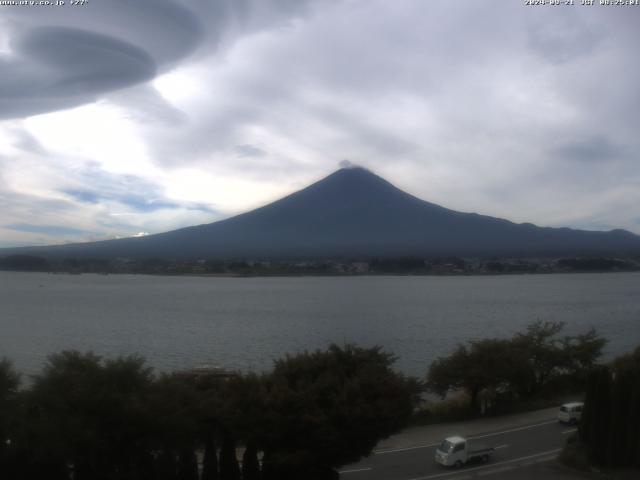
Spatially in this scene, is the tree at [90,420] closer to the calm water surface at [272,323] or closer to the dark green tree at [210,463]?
the dark green tree at [210,463]

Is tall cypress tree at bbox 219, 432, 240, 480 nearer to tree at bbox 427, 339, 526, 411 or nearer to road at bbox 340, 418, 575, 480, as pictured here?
road at bbox 340, 418, 575, 480

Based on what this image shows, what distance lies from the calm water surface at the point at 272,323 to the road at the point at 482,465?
615 cm

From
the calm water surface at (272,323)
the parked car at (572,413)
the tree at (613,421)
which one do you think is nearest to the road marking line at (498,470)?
the tree at (613,421)

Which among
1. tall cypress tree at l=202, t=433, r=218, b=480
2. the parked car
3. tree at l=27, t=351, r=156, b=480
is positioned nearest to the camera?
tree at l=27, t=351, r=156, b=480

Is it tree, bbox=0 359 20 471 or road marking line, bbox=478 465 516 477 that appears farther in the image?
road marking line, bbox=478 465 516 477

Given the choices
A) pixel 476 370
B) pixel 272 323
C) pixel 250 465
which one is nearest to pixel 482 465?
pixel 250 465

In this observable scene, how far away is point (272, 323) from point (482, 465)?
92.7 ft

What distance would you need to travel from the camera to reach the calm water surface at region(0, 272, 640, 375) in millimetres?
28875

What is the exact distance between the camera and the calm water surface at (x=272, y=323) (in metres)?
28.9

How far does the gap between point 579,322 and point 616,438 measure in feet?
101

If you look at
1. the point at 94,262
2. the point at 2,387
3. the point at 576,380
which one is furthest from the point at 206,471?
the point at 94,262

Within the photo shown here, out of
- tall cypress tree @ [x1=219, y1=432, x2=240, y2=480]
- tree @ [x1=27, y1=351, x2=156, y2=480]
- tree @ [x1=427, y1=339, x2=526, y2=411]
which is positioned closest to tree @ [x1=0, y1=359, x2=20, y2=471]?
Answer: tree @ [x1=27, y1=351, x2=156, y2=480]

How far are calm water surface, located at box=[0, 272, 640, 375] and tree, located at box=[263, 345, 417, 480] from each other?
9192mm

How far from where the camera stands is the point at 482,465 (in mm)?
11516
